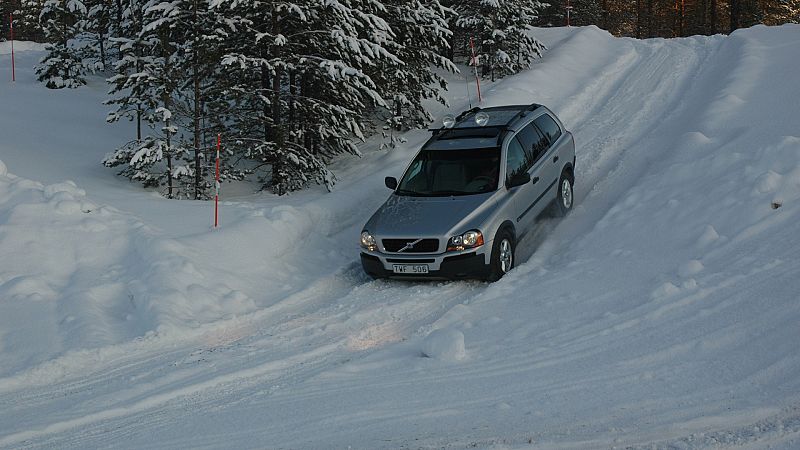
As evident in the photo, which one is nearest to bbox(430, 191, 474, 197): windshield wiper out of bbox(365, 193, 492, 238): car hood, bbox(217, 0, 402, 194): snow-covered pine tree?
bbox(365, 193, 492, 238): car hood

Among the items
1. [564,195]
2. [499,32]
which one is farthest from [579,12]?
[564,195]

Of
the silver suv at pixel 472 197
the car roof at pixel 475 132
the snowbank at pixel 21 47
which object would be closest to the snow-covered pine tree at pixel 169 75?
the car roof at pixel 475 132

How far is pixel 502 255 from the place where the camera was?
32.9 ft

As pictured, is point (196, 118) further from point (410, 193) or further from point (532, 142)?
point (532, 142)

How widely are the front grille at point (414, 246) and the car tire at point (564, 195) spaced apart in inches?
118

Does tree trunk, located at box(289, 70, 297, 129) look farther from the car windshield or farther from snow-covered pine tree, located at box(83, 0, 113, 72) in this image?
the car windshield

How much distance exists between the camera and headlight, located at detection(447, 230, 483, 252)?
9.62 meters

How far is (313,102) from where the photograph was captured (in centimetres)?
1545

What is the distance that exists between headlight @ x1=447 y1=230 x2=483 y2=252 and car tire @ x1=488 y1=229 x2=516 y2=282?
0.26 metres

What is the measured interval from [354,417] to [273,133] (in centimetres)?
980

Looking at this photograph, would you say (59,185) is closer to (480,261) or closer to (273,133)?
(273,133)

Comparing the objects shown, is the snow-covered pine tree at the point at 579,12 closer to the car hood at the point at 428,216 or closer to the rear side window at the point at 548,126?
the rear side window at the point at 548,126

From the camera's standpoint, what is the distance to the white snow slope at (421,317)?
239 inches

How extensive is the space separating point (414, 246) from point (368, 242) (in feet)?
2.28
